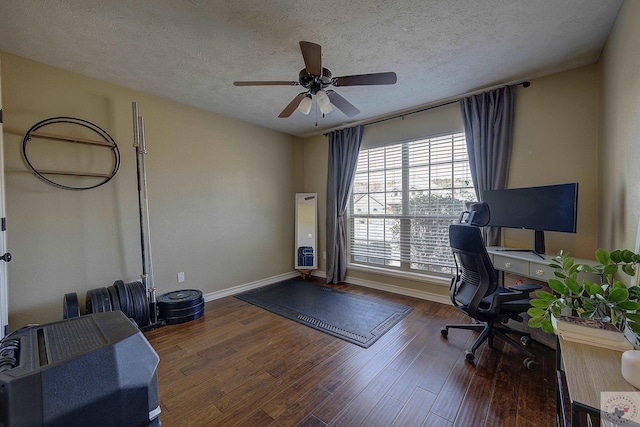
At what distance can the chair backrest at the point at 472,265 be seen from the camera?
78.8 inches

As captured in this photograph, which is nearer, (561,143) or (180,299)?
(561,143)

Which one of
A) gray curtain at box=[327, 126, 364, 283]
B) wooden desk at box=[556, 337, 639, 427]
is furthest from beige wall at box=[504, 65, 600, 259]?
gray curtain at box=[327, 126, 364, 283]

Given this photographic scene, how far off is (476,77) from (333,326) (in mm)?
3018

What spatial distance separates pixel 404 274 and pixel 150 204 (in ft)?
11.3

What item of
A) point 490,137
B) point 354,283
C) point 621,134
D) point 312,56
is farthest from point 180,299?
point 621,134

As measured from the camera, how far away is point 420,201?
3561mm

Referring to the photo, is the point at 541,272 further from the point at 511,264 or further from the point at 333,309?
the point at 333,309

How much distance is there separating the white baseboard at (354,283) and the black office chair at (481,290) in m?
1.13

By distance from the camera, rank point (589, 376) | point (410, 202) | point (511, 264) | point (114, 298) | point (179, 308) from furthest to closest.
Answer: point (410, 202) → point (179, 308) → point (114, 298) → point (511, 264) → point (589, 376)

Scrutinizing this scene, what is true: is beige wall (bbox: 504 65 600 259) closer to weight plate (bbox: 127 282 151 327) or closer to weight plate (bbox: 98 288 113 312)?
weight plate (bbox: 127 282 151 327)

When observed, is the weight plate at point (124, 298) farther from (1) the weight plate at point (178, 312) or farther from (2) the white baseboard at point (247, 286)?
(2) the white baseboard at point (247, 286)

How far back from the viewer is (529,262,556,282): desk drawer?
2039 millimetres

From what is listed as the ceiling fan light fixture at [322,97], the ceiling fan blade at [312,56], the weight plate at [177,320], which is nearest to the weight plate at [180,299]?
the weight plate at [177,320]

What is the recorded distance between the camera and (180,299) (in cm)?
292
